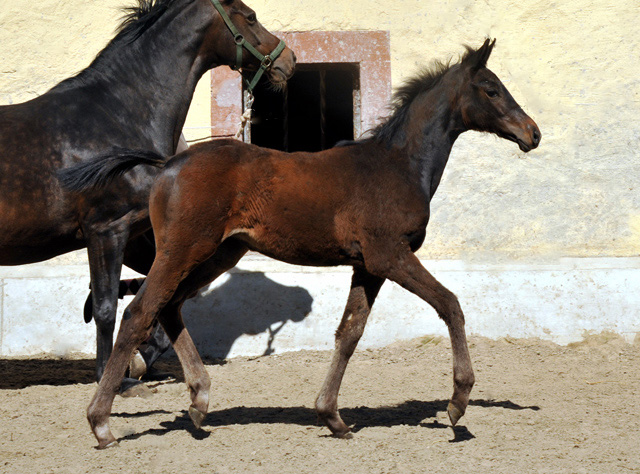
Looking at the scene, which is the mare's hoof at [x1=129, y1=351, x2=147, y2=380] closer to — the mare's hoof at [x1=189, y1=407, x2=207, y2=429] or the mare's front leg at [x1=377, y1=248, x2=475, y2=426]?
the mare's hoof at [x1=189, y1=407, x2=207, y2=429]

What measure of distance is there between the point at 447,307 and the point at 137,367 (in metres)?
2.81

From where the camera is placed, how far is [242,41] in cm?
529

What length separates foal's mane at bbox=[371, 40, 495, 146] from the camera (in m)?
4.46

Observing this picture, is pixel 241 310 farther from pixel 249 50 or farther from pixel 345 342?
pixel 345 342

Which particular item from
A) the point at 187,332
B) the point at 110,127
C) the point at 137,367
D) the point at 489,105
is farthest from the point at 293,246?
the point at 137,367

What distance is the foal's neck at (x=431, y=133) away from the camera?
173 inches

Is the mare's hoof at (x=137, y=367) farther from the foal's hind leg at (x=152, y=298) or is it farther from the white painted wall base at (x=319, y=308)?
the foal's hind leg at (x=152, y=298)

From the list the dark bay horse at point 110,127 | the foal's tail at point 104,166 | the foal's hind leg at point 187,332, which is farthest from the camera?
the dark bay horse at point 110,127

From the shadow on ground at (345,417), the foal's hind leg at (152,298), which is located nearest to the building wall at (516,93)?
the shadow on ground at (345,417)

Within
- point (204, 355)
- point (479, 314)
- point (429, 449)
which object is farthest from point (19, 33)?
point (429, 449)

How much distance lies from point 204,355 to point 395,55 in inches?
132

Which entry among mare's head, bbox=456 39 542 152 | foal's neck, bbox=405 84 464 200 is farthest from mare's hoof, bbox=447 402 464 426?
mare's head, bbox=456 39 542 152

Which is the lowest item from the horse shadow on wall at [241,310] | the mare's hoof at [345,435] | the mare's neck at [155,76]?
the horse shadow on wall at [241,310]

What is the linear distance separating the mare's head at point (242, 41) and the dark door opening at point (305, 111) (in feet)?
11.7
